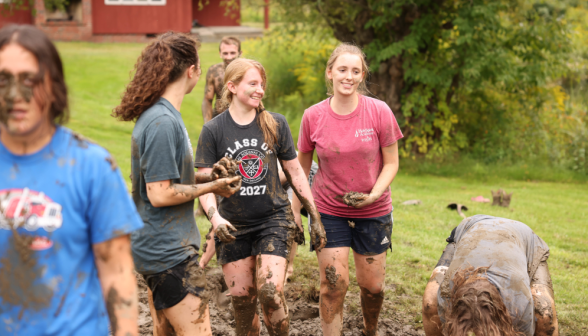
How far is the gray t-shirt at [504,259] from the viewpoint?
3.12 metres

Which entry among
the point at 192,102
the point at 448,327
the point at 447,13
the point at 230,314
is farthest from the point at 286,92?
the point at 448,327

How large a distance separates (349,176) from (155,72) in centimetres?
173

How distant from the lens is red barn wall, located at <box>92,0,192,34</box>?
27.4 metres

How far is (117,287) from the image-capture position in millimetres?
1940

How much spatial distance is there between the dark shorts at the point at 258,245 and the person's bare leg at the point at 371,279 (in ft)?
2.25

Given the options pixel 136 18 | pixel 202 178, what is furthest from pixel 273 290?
pixel 136 18

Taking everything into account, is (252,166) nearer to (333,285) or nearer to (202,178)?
(202,178)

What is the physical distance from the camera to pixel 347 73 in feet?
13.1

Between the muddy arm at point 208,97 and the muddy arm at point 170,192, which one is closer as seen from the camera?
the muddy arm at point 170,192

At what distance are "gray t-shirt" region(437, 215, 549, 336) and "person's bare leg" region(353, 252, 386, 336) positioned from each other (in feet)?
2.02

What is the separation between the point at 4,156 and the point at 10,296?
0.48m

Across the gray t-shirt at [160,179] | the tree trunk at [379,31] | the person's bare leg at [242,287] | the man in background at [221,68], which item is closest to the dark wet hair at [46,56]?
the gray t-shirt at [160,179]

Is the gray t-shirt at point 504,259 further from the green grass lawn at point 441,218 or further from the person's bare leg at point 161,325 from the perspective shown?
the person's bare leg at point 161,325

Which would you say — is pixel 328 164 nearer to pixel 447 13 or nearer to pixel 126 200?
pixel 126 200
